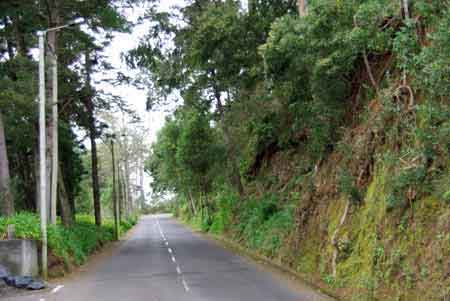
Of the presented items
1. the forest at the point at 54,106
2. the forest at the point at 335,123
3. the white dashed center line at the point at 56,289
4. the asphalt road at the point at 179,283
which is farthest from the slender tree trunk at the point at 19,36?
the white dashed center line at the point at 56,289

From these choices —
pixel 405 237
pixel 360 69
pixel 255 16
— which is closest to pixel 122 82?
pixel 255 16

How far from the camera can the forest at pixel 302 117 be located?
9.78 metres

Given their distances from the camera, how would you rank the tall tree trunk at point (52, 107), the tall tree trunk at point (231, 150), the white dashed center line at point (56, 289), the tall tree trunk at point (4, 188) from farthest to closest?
the tall tree trunk at point (231, 150), the tall tree trunk at point (52, 107), the tall tree trunk at point (4, 188), the white dashed center line at point (56, 289)

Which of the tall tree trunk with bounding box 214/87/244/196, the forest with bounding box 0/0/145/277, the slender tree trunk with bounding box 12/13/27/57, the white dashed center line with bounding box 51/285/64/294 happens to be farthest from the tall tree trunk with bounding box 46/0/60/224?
the tall tree trunk with bounding box 214/87/244/196

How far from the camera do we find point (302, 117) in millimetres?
17078

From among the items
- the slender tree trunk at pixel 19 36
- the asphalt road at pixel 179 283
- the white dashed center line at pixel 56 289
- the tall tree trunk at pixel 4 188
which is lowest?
the asphalt road at pixel 179 283

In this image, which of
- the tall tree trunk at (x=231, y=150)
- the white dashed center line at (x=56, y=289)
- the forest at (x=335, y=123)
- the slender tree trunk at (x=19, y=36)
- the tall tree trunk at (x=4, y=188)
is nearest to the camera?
the forest at (x=335, y=123)

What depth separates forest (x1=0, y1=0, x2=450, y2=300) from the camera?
9.78 metres

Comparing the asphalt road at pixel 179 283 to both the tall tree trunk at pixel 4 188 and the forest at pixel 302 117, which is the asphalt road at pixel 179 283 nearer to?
the forest at pixel 302 117

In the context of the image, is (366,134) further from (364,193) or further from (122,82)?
(122,82)

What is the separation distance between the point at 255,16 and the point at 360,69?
6.47 meters

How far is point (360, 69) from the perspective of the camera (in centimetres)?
1622

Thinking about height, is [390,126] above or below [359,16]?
below

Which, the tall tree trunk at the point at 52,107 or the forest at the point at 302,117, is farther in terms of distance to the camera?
the tall tree trunk at the point at 52,107
